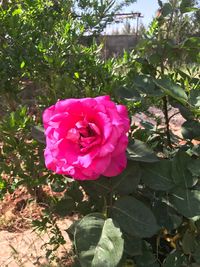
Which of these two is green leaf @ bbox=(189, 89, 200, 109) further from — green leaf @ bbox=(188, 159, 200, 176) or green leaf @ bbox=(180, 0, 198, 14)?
green leaf @ bbox=(180, 0, 198, 14)

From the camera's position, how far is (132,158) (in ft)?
3.31

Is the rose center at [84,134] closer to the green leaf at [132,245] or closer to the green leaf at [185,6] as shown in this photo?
the green leaf at [132,245]

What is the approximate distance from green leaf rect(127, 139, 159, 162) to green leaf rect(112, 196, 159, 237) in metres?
0.11

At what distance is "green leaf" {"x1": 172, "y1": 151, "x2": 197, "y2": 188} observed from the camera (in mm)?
1062

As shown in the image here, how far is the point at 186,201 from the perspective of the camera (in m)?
1.02

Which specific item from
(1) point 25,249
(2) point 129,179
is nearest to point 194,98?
(2) point 129,179

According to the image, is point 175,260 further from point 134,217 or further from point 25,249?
point 25,249

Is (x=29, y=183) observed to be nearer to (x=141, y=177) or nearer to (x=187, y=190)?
(x=141, y=177)

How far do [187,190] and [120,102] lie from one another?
0.42m

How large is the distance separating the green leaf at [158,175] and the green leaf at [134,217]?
7cm

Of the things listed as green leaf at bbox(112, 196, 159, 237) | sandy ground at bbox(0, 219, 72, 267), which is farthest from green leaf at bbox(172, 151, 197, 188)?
sandy ground at bbox(0, 219, 72, 267)

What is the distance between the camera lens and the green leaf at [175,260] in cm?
113

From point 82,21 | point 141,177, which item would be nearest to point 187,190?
point 141,177

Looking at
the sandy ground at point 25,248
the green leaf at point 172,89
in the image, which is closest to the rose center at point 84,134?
the green leaf at point 172,89
